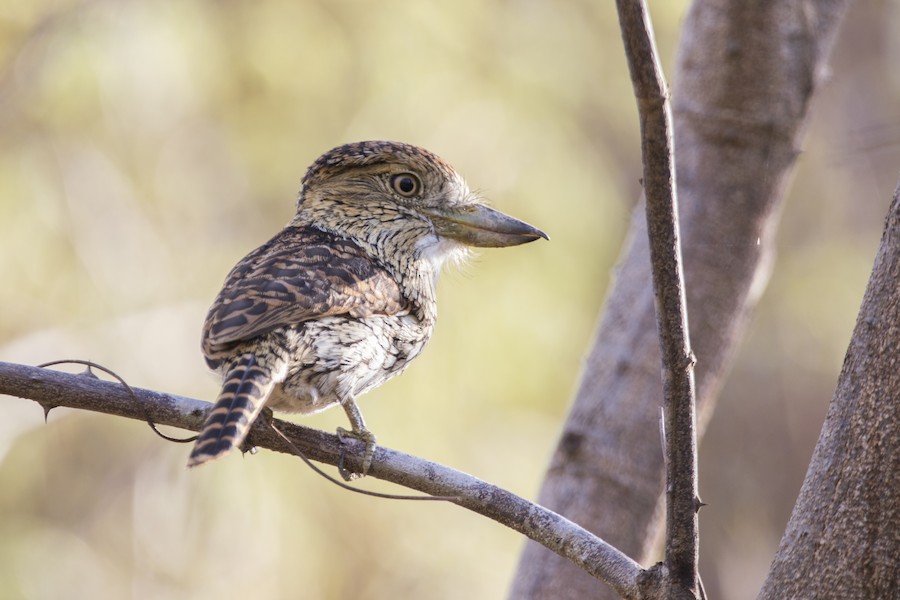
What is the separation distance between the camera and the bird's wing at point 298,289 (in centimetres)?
261

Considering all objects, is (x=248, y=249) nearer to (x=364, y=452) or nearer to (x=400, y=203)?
(x=400, y=203)

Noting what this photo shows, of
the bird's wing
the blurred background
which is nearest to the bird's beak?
the bird's wing

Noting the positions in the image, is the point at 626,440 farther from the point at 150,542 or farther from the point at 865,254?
the point at 865,254

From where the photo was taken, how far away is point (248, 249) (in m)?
6.18

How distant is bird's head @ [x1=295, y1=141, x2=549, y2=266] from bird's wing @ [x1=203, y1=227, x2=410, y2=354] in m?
0.16

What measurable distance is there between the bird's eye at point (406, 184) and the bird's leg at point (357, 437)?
91 cm

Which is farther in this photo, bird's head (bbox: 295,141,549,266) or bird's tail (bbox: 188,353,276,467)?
bird's head (bbox: 295,141,549,266)

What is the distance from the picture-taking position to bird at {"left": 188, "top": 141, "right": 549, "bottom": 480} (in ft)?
8.36

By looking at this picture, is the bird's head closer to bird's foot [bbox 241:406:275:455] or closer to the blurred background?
bird's foot [bbox 241:406:275:455]

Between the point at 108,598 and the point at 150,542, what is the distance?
34 centimetres

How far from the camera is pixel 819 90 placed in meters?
3.64

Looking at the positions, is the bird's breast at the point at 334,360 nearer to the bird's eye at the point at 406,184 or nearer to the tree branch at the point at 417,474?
the tree branch at the point at 417,474

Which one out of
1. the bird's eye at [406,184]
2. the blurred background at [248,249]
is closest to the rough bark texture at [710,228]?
the bird's eye at [406,184]

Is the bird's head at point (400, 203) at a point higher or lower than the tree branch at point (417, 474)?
higher
